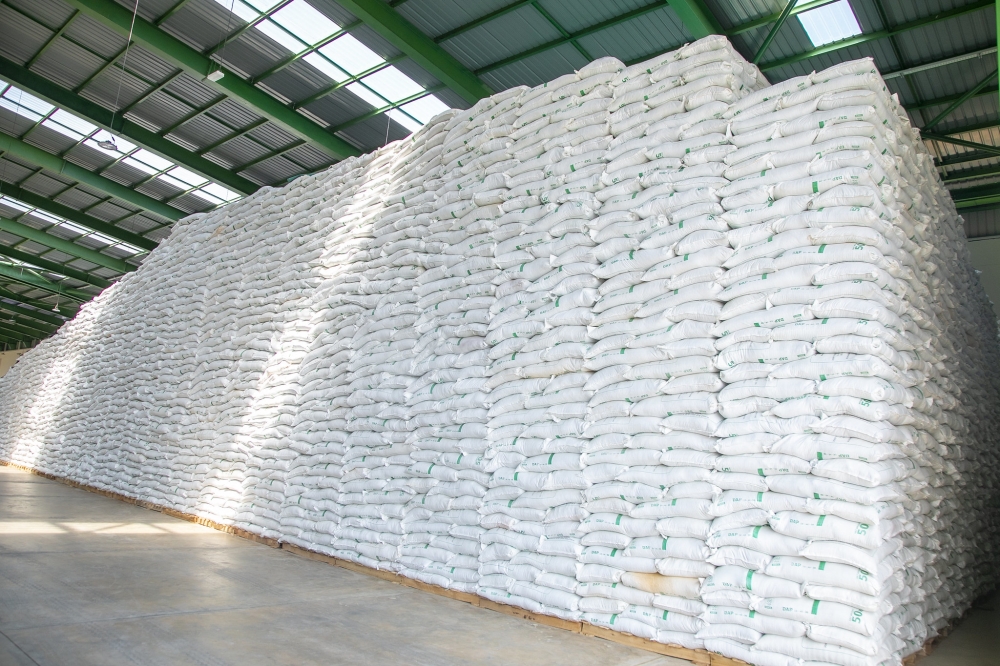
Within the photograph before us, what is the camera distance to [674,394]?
370 centimetres

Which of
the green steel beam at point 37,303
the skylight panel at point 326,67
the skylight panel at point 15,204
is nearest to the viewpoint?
the skylight panel at point 326,67

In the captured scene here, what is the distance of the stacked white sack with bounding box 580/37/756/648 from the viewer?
11.5ft

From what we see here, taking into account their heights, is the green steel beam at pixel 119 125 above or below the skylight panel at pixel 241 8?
below

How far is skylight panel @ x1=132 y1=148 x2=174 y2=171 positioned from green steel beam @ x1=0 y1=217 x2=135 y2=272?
508cm

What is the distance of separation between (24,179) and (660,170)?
15965 millimetres

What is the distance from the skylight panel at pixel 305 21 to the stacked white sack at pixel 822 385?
6.27 metres

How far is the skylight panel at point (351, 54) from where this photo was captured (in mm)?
8711

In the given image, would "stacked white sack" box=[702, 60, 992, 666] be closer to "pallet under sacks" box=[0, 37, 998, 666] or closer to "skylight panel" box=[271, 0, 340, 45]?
"pallet under sacks" box=[0, 37, 998, 666]

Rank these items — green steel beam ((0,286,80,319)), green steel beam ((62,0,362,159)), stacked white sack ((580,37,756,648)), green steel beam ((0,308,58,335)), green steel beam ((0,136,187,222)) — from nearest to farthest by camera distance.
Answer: stacked white sack ((580,37,756,648))
green steel beam ((62,0,362,159))
green steel beam ((0,136,187,222))
green steel beam ((0,286,80,319))
green steel beam ((0,308,58,335))

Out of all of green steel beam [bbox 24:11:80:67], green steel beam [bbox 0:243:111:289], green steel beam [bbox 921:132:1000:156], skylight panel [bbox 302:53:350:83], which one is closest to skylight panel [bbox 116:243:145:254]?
green steel beam [bbox 0:243:111:289]

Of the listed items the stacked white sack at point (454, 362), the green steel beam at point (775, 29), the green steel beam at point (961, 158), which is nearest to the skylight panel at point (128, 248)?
the stacked white sack at point (454, 362)

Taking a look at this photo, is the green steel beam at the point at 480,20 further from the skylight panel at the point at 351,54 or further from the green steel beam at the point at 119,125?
the green steel beam at the point at 119,125

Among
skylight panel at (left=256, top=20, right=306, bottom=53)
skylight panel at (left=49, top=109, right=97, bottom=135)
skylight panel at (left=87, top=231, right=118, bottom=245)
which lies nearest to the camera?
skylight panel at (left=256, top=20, right=306, bottom=53)

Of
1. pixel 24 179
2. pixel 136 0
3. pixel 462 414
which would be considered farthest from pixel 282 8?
pixel 24 179
